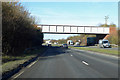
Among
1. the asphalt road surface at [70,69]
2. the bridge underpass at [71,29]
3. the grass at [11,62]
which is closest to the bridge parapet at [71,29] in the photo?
the bridge underpass at [71,29]

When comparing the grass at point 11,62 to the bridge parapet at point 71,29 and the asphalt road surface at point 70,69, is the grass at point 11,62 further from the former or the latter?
the bridge parapet at point 71,29

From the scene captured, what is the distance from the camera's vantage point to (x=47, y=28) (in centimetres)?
5619

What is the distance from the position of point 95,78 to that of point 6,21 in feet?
39.9


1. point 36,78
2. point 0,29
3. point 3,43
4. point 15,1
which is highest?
point 15,1

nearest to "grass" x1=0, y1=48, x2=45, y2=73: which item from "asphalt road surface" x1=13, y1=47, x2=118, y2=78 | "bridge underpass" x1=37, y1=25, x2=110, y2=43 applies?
"asphalt road surface" x1=13, y1=47, x2=118, y2=78

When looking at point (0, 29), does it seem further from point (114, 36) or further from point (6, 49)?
point (114, 36)

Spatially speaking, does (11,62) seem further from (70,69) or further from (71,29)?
(71,29)

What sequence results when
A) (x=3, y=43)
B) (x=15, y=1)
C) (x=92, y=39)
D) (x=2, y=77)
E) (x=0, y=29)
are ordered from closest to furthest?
(x=2, y=77) → (x=0, y=29) → (x=15, y=1) → (x=3, y=43) → (x=92, y=39)

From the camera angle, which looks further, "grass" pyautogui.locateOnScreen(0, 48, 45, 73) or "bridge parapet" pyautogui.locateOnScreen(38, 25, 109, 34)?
"bridge parapet" pyautogui.locateOnScreen(38, 25, 109, 34)

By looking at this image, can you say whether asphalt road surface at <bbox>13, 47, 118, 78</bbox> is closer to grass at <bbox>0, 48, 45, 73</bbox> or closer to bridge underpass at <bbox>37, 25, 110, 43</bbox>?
grass at <bbox>0, 48, 45, 73</bbox>

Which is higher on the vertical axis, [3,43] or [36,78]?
[3,43]

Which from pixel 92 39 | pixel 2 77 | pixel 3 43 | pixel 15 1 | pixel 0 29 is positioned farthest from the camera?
pixel 92 39

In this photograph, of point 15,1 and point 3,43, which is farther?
point 3,43

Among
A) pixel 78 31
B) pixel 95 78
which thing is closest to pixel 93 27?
pixel 78 31
